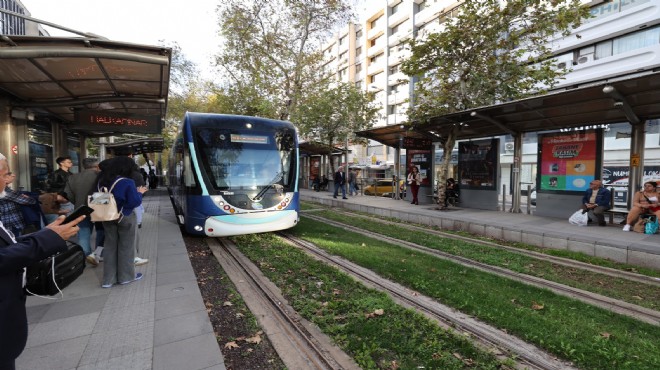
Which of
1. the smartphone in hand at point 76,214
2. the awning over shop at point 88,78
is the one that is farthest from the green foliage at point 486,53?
the smartphone in hand at point 76,214

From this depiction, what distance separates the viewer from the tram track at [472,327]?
288cm

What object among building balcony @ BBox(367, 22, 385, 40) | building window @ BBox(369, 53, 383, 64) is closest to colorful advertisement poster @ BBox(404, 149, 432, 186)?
building window @ BBox(369, 53, 383, 64)

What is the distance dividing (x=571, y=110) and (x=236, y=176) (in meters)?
9.55

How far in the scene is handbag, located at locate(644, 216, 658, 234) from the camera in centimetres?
763

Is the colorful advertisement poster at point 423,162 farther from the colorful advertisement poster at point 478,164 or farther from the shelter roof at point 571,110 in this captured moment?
the shelter roof at point 571,110

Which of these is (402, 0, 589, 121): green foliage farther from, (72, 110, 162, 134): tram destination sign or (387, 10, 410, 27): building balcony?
(387, 10, 410, 27): building balcony

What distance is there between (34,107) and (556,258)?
482 inches

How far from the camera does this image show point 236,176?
714cm

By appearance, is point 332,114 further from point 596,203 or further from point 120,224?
point 120,224

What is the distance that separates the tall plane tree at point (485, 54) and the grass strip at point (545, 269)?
4.83 m

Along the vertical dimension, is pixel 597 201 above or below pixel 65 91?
below

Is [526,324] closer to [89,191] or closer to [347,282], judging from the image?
[347,282]

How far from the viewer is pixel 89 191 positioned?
502 centimetres

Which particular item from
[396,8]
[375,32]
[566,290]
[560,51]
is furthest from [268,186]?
[375,32]
